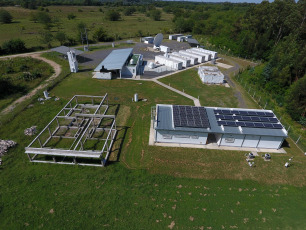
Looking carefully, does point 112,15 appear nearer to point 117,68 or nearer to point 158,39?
point 158,39

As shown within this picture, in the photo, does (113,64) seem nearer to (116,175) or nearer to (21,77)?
(21,77)

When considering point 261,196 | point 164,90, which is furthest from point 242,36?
point 261,196

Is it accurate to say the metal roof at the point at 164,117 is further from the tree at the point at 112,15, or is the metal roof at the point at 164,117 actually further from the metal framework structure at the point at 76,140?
the tree at the point at 112,15

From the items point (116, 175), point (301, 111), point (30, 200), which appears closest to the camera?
point (30, 200)

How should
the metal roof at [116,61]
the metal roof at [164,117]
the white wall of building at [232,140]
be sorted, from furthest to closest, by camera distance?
the metal roof at [116,61], the metal roof at [164,117], the white wall of building at [232,140]

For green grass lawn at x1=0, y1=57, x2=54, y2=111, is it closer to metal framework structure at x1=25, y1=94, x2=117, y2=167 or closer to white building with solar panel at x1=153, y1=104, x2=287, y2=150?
metal framework structure at x1=25, y1=94, x2=117, y2=167

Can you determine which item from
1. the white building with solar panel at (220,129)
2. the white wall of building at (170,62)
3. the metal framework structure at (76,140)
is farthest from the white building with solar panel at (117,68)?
the white building with solar panel at (220,129)
